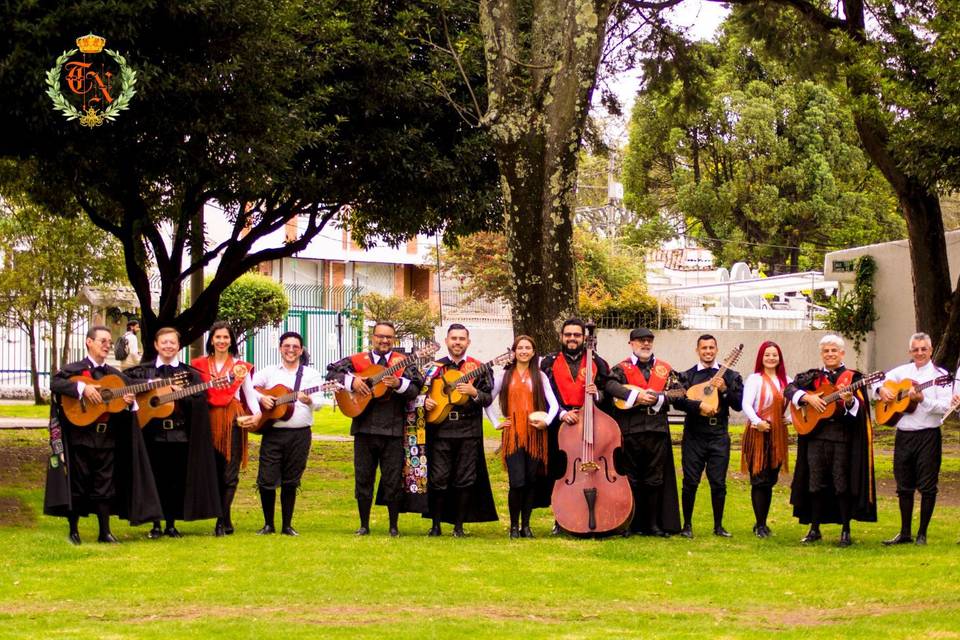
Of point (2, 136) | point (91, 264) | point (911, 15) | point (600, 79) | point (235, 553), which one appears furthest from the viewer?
point (91, 264)

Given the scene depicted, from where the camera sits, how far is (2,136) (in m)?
15.4

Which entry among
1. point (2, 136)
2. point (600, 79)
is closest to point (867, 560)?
point (2, 136)

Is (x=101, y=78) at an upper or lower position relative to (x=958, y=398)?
upper

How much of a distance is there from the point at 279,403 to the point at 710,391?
150 inches

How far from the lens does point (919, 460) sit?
1259 cm

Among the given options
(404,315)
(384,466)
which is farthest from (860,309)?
(384,466)

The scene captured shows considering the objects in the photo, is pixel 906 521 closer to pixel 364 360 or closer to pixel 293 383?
pixel 364 360

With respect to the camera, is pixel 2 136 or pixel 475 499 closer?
pixel 475 499

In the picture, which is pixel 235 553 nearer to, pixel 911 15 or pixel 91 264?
pixel 911 15

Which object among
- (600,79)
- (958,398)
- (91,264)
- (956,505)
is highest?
(600,79)

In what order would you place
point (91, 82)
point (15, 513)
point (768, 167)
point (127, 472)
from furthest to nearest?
point (768, 167), point (91, 82), point (15, 513), point (127, 472)

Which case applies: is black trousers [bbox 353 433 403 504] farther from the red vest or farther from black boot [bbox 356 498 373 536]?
the red vest

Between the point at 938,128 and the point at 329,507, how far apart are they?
7.98 m

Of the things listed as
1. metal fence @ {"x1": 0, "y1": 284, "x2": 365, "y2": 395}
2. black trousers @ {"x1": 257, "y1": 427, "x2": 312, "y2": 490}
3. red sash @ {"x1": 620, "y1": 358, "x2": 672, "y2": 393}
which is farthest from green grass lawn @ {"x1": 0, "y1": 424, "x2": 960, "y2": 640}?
metal fence @ {"x1": 0, "y1": 284, "x2": 365, "y2": 395}
